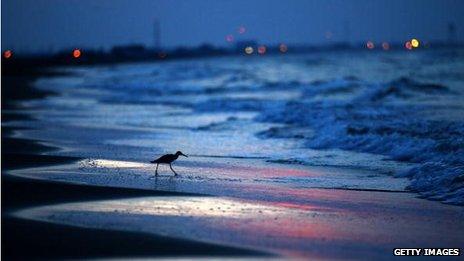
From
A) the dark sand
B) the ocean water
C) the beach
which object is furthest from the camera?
the ocean water

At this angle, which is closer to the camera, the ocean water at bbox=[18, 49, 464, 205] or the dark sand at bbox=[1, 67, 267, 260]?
the dark sand at bbox=[1, 67, 267, 260]

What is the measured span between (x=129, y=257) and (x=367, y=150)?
8.18 metres

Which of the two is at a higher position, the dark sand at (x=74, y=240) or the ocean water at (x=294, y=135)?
the ocean water at (x=294, y=135)

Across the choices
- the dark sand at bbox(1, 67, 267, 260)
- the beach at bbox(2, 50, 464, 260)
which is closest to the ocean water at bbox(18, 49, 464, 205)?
the beach at bbox(2, 50, 464, 260)

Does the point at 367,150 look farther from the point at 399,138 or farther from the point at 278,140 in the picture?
the point at 278,140

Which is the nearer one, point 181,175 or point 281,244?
point 281,244

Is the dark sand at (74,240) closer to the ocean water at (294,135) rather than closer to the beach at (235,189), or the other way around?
the beach at (235,189)

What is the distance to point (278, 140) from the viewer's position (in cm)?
1630

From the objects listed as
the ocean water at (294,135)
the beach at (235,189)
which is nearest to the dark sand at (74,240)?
the beach at (235,189)

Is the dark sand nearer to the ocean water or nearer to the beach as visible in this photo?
the beach

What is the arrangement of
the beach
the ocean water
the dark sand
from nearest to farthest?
the dark sand < the beach < the ocean water

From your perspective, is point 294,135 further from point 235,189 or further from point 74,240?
point 74,240

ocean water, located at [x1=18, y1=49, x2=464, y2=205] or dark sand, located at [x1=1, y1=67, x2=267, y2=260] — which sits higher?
ocean water, located at [x1=18, y1=49, x2=464, y2=205]

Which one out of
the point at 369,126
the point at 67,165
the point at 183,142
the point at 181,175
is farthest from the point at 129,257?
the point at 369,126
